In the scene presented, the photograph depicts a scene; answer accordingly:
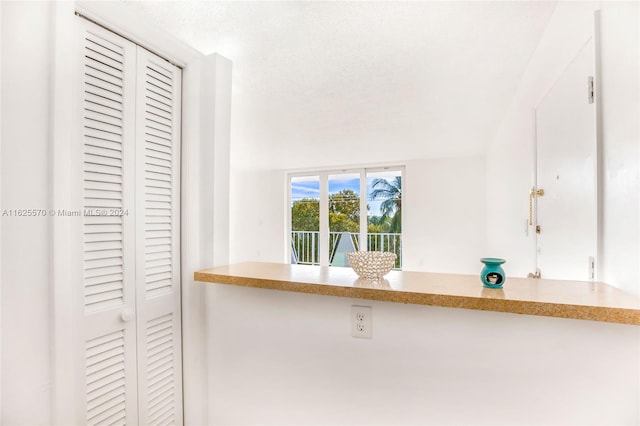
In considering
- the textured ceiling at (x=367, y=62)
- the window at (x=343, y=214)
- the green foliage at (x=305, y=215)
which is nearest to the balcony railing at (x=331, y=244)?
the window at (x=343, y=214)

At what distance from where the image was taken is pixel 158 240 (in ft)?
4.42

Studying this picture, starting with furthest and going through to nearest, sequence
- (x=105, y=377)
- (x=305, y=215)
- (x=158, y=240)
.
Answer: (x=305, y=215), (x=158, y=240), (x=105, y=377)

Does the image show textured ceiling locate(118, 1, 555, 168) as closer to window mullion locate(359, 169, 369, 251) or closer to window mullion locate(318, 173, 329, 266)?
window mullion locate(359, 169, 369, 251)

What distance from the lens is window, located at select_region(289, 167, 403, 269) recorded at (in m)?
4.86

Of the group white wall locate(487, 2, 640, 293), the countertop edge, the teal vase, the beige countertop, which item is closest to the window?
white wall locate(487, 2, 640, 293)

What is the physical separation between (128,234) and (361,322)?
0.95 meters

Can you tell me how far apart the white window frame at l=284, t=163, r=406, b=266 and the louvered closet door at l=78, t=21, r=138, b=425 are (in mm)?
3938

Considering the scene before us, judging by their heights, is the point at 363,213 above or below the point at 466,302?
above

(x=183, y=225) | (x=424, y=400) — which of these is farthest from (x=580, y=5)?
(x=183, y=225)

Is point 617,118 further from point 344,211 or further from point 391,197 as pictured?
point 344,211

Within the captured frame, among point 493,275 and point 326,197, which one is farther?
point 326,197

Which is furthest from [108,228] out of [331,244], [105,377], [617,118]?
[331,244]

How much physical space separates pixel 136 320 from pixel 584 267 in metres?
1.77

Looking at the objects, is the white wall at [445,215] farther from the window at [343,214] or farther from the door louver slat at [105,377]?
the door louver slat at [105,377]
